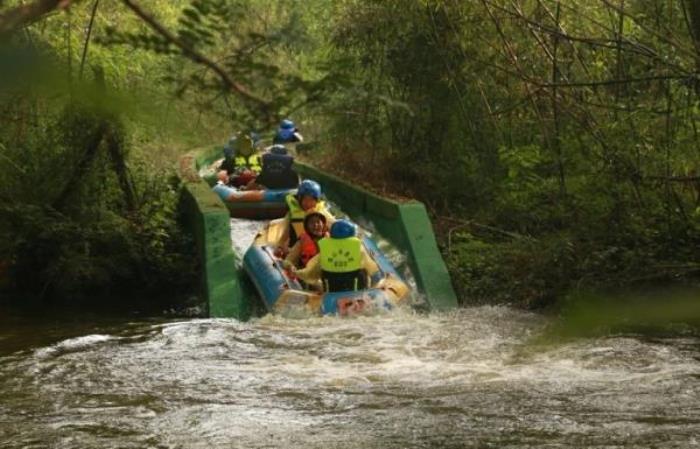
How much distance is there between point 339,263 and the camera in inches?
409

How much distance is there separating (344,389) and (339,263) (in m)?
3.11

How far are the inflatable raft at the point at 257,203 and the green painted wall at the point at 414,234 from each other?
110 centimetres

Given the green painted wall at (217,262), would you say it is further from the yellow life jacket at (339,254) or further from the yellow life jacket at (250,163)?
the yellow life jacket at (250,163)

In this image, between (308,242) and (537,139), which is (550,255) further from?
(537,139)

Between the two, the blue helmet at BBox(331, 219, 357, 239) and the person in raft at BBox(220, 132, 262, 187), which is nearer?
the blue helmet at BBox(331, 219, 357, 239)

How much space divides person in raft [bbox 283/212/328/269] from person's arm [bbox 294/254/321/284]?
408 millimetres

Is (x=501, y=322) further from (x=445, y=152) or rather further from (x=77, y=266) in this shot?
(x=445, y=152)

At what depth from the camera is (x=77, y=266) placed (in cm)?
1095

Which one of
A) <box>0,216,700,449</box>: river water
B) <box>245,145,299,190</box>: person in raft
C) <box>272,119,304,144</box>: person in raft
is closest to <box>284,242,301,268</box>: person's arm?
<box>0,216,700,449</box>: river water

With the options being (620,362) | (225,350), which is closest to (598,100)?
(620,362)

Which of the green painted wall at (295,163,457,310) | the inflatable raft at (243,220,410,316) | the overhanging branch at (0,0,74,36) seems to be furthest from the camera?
the green painted wall at (295,163,457,310)

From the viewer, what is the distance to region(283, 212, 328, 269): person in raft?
446 inches

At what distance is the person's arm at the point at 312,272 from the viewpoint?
10.6 m

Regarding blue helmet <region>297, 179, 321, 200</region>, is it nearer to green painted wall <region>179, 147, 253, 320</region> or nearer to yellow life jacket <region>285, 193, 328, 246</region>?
yellow life jacket <region>285, 193, 328, 246</region>
